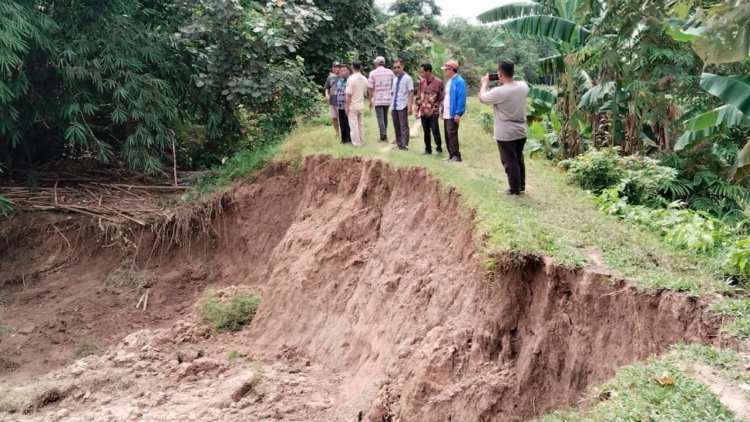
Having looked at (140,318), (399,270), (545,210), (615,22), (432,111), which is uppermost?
(615,22)

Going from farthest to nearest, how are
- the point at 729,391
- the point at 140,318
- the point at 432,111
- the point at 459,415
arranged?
1. the point at 140,318
2. the point at 432,111
3. the point at 459,415
4. the point at 729,391

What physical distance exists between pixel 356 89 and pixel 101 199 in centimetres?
553

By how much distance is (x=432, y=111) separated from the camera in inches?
425

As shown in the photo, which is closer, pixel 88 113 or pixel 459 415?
pixel 459 415

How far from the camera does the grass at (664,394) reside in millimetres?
3787

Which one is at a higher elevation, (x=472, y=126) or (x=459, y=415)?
(x=472, y=126)

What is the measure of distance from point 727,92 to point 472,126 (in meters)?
7.52

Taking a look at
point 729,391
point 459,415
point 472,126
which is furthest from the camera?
point 472,126

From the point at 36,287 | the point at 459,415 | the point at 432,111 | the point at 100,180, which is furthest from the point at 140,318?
the point at 459,415

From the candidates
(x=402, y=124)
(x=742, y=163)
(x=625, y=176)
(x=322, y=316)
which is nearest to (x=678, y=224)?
(x=742, y=163)

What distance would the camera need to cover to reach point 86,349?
10.8 metres

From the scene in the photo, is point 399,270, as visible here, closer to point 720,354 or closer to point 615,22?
point 720,354

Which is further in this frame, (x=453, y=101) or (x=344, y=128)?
(x=344, y=128)

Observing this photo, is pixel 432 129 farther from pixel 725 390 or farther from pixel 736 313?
pixel 725 390
